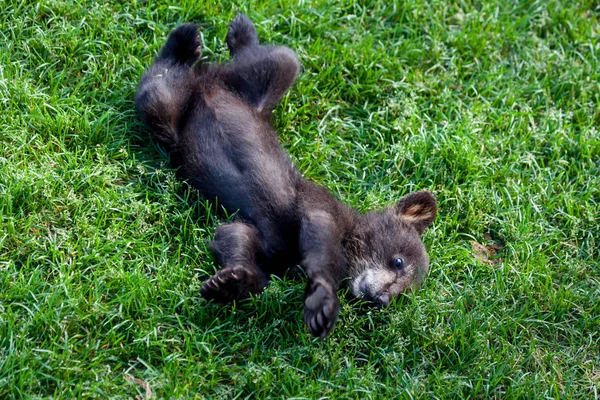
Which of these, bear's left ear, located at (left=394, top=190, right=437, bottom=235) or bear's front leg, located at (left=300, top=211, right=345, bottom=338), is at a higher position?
bear's front leg, located at (left=300, top=211, right=345, bottom=338)

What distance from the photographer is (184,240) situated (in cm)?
604

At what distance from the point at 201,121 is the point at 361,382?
242 centimetres

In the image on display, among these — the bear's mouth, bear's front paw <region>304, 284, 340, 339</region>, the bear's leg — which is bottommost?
the bear's mouth

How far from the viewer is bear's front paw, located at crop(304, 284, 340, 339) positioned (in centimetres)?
521

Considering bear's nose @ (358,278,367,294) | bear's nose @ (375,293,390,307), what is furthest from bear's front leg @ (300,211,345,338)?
bear's nose @ (375,293,390,307)

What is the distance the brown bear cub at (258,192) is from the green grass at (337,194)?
18 centimetres

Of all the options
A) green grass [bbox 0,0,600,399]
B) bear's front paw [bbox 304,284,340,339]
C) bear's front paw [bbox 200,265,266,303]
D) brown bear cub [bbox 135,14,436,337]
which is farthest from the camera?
brown bear cub [bbox 135,14,436,337]

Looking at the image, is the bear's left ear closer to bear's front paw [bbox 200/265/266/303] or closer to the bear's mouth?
the bear's mouth

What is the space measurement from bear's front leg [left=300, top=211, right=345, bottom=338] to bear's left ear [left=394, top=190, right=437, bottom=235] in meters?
0.69

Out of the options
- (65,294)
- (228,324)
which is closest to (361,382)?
(228,324)

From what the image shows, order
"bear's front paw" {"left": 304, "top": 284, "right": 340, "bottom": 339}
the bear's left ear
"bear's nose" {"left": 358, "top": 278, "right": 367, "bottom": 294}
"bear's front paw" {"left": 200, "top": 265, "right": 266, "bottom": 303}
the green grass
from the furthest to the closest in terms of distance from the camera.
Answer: the bear's left ear
"bear's nose" {"left": 358, "top": 278, "right": 367, "bottom": 294}
"bear's front paw" {"left": 200, "top": 265, "right": 266, "bottom": 303}
the green grass
"bear's front paw" {"left": 304, "top": 284, "right": 340, "bottom": 339}

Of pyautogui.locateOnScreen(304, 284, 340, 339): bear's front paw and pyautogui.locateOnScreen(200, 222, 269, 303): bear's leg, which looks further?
pyautogui.locateOnScreen(200, 222, 269, 303): bear's leg

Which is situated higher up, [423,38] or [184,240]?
[423,38]

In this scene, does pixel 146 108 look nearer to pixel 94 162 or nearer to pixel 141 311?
pixel 94 162
